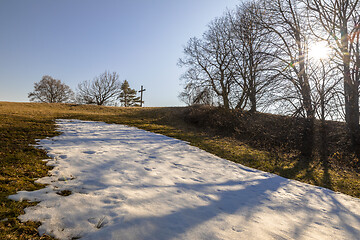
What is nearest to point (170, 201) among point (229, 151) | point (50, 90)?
point (229, 151)

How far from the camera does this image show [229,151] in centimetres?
880

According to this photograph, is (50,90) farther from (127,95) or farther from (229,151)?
(229,151)

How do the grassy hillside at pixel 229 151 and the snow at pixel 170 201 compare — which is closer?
the snow at pixel 170 201

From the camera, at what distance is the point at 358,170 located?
8367 mm

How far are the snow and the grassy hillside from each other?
0.26m

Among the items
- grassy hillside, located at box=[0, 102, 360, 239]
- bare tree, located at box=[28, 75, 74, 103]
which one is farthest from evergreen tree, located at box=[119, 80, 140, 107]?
grassy hillside, located at box=[0, 102, 360, 239]

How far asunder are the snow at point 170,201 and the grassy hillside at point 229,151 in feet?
0.87

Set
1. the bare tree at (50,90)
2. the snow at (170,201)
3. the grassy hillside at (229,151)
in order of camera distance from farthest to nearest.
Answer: the bare tree at (50,90) < the grassy hillside at (229,151) < the snow at (170,201)

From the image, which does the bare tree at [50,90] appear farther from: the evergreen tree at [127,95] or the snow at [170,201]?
the snow at [170,201]

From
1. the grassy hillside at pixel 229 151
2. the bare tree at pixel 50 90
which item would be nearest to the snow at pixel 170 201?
the grassy hillside at pixel 229 151

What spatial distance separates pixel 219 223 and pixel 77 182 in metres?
3.12

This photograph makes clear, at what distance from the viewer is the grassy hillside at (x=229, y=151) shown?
307 centimetres

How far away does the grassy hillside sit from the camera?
3.07m

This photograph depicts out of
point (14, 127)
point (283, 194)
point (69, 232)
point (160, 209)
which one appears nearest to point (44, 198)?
point (69, 232)
